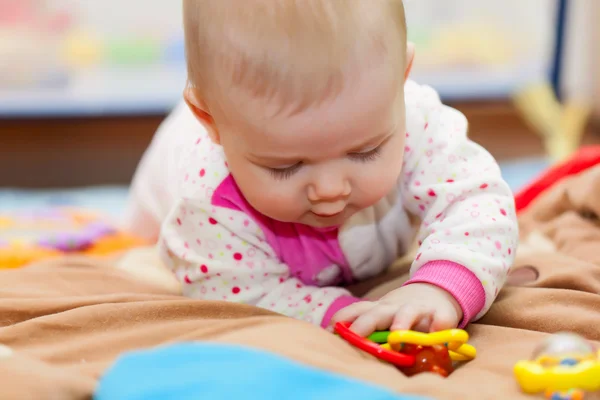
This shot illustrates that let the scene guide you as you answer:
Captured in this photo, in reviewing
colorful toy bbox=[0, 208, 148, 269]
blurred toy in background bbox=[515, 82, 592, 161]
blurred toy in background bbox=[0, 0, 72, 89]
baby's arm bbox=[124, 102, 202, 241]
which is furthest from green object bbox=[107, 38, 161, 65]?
blurred toy in background bbox=[515, 82, 592, 161]

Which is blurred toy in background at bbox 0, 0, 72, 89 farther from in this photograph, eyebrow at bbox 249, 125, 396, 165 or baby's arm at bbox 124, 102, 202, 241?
eyebrow at bbox 249, 125, 396, 165

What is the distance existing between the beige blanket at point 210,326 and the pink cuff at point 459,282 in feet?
0.08

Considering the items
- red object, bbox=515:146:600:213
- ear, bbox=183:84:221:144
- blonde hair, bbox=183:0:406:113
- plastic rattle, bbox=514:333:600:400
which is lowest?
red object, bbox=515:146:600:213

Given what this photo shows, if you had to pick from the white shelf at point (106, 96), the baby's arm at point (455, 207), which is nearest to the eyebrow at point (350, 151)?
the baby's arm at point (455, 207)

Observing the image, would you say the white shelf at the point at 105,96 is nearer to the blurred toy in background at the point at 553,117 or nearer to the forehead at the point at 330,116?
the blurred toy in background at the point at 553,117

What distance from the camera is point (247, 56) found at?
2.33 feet

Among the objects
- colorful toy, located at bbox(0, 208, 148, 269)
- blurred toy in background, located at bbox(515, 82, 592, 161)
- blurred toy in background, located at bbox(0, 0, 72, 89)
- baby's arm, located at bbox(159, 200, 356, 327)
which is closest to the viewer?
baby's arm, located at bbox(159, 200, 356, 327)

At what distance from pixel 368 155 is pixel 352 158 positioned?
2 cm

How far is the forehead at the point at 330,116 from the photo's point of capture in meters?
0.71

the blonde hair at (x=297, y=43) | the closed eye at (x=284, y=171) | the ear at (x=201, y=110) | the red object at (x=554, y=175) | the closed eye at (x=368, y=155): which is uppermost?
the blonde hair at (x=297, y=43)

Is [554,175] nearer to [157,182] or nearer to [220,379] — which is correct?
[157,182]

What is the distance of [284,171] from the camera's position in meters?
0.77

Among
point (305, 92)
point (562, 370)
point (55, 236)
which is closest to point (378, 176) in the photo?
point (305, 92)

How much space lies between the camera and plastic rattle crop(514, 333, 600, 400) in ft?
1.85
